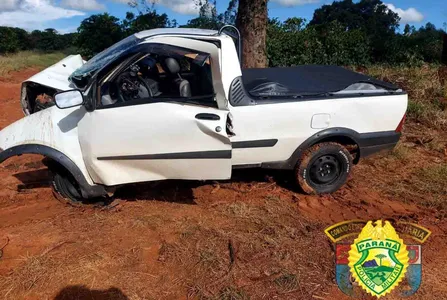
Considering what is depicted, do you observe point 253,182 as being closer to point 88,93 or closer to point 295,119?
point 295,119

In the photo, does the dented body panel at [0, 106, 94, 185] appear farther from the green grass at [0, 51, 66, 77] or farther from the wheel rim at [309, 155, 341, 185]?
the green grass at [0, 51, 66, 77]

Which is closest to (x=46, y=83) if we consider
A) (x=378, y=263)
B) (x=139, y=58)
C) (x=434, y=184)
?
(x=139, y=58)

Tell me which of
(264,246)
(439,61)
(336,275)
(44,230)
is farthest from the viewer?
(439,61)

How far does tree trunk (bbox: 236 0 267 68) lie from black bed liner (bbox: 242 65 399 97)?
2.79 meters

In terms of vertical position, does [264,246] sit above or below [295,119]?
below

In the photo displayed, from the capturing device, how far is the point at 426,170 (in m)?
5.83

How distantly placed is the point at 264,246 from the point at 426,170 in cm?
308

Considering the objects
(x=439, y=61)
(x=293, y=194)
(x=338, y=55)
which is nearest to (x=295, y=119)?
(x=293, y=194)

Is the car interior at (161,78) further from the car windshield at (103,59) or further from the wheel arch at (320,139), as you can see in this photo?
the wheel arch at (320,139)

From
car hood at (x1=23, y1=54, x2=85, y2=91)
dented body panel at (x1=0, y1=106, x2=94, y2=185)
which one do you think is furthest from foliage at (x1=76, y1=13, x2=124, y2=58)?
dented body panel at (x1=0, y1=106, x2=94, y2=185)

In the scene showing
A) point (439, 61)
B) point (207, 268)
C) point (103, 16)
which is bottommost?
point (207, 268)

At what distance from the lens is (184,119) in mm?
4059

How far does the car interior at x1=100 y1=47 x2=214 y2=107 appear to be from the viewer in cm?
416

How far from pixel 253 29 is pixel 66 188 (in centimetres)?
522
